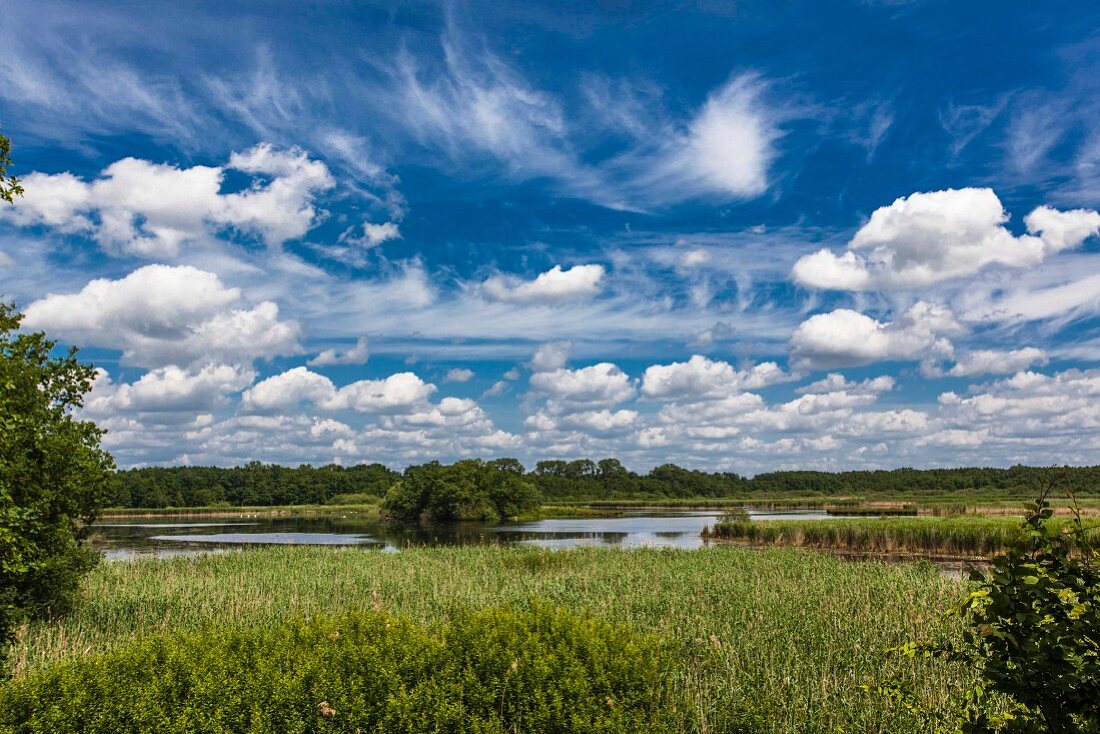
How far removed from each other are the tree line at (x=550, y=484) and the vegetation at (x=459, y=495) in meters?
5.89

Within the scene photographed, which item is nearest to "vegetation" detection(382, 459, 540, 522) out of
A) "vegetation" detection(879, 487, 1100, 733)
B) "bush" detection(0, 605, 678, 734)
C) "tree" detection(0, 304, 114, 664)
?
"tree" detection(0, 304, 114, 664)

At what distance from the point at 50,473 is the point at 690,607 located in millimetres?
14327

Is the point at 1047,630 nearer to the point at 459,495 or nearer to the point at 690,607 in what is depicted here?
the point at 690,607

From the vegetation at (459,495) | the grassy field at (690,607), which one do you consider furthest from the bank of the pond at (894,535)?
the vegetation at (459,495)

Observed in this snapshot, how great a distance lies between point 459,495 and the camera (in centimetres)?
9650

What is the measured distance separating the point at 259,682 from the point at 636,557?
24567 mm

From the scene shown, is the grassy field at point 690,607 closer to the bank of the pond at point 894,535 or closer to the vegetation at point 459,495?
the bank of the pond at point 894,535

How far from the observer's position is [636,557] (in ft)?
101

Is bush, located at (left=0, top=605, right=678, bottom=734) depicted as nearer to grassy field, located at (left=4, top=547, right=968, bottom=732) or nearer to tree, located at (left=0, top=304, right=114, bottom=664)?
grassy field, located at (left=4, top=547, right=968, bottom=732)

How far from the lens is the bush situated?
24.5 ft

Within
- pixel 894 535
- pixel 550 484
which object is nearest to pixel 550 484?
pixel 550 484

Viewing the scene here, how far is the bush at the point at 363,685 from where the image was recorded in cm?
747

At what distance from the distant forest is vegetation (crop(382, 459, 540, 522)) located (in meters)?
21.9

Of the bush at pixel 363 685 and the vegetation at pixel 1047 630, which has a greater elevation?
the vegetation at pixel 1047 630
